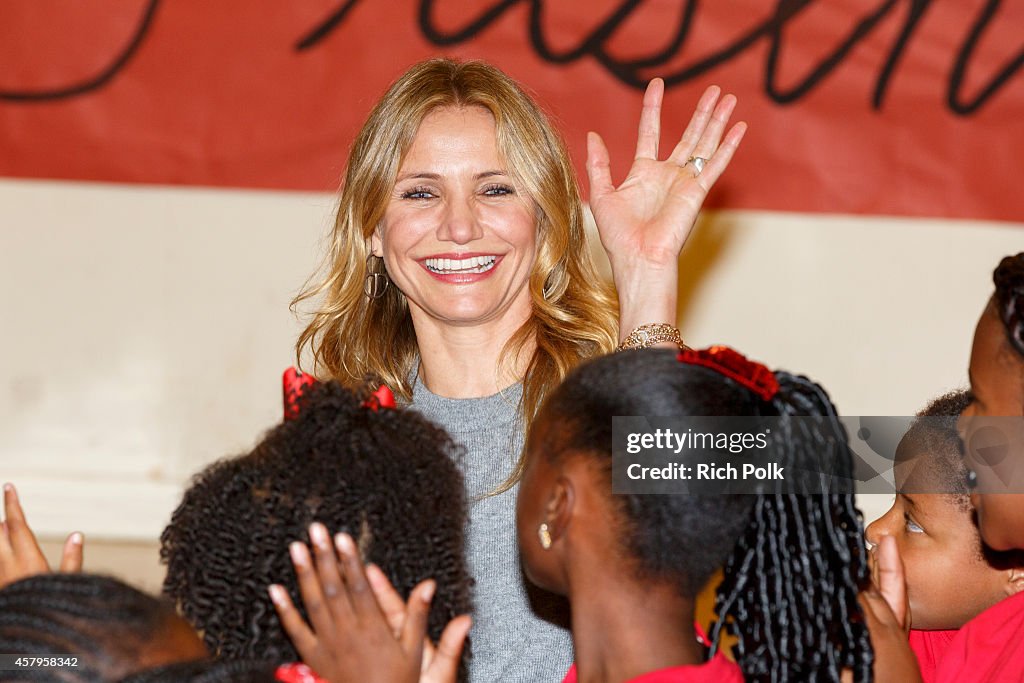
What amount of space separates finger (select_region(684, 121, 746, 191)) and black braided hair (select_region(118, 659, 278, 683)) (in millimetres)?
1037

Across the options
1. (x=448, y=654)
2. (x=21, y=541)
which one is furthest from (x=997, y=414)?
(x=21, y=541)

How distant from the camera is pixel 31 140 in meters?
2.93

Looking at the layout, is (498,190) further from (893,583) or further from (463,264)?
(893,583)

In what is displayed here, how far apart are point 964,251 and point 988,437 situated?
5.54 ft

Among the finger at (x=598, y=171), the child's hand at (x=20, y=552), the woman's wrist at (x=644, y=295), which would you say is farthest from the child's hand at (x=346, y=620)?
the finger at (x=598, y=171)

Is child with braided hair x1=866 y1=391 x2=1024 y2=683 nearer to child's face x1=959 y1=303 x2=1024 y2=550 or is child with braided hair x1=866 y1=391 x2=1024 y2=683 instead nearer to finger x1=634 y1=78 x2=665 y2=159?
child's face x1=959 y1=303 x2=1024 y2=550

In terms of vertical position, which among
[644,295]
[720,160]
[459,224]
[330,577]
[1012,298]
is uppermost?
[720,160]

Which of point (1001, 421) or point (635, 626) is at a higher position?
point (1001, 421)

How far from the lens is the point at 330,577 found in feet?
3.76

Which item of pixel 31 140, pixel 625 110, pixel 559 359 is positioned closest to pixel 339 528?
pixel 559 359

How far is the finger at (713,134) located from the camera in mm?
1844

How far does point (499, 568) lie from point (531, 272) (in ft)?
1.50

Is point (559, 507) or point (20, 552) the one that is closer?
point (559, 507)

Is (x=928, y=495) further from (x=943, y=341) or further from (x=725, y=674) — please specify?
(x=943, y=341)
